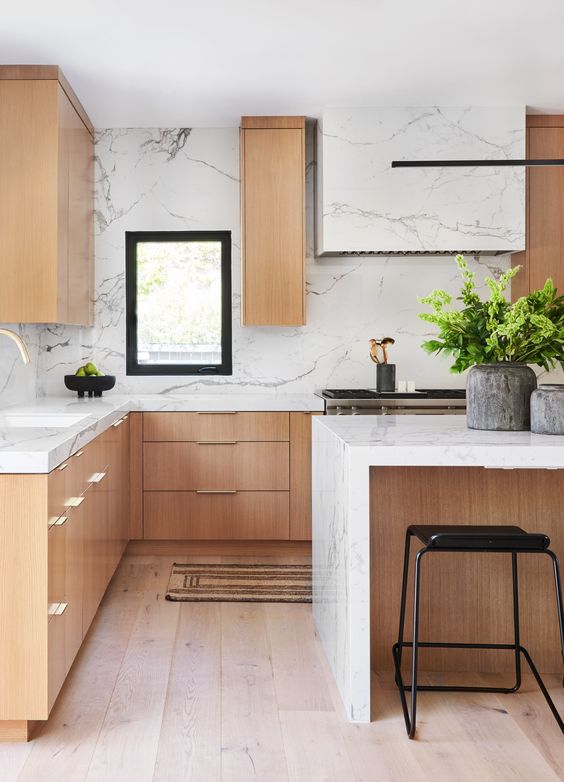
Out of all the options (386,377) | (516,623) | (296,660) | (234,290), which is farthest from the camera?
(234,290)

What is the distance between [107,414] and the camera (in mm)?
3254

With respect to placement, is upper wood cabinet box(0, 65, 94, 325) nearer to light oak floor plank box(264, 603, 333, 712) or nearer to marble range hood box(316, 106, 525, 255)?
marble range hood box(316, 106, 525, 255)

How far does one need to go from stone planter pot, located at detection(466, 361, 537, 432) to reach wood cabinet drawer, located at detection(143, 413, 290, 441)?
179 centimetres

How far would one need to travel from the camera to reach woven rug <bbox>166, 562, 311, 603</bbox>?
3.47m

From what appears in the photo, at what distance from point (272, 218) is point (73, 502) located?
239cm

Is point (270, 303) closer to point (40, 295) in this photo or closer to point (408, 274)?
point (408, 274)

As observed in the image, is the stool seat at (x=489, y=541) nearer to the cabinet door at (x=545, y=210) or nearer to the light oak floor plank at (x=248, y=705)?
the light oak floor plank at (x=248, y=705)

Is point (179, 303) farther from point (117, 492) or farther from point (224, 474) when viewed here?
point (117, 492)

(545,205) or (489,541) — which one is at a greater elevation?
(545,205)

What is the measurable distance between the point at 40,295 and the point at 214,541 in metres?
1.70

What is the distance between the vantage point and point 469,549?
2.12 m

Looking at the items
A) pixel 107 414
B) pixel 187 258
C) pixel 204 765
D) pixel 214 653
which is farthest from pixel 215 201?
pixel 204 765

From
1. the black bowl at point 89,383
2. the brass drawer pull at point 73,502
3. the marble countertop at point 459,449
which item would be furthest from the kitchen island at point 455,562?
the black bowl at point 89,383

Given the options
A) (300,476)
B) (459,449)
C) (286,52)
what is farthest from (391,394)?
(459,449)
